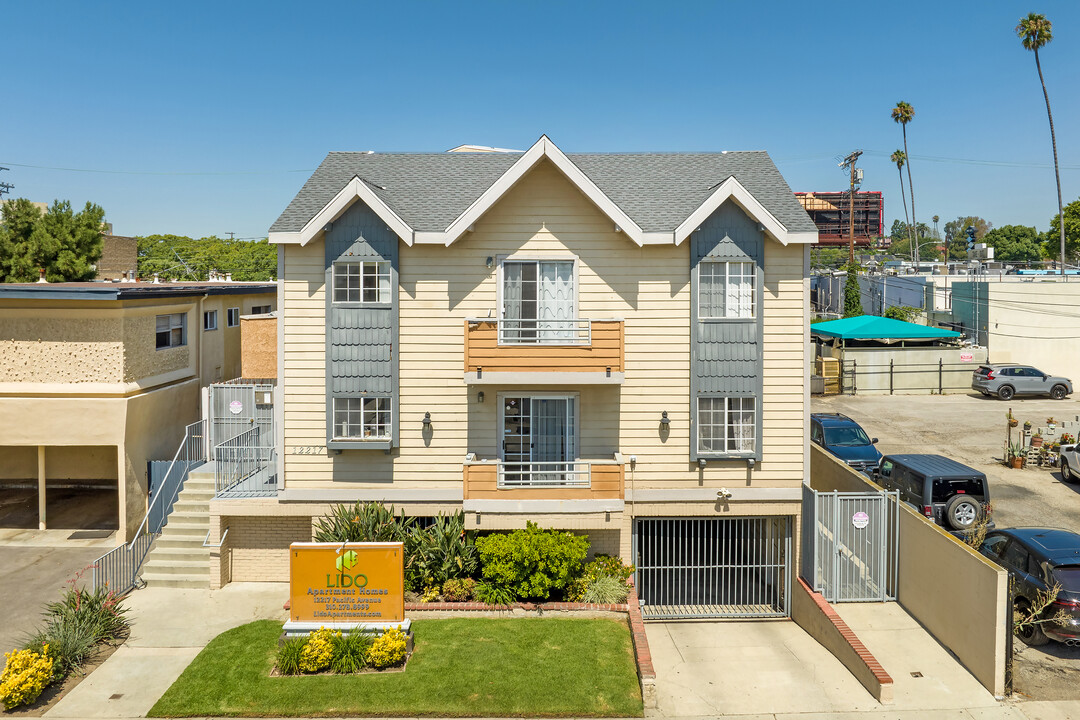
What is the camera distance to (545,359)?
16.1m

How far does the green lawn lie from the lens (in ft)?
39.4

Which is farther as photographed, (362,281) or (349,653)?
(362,281)

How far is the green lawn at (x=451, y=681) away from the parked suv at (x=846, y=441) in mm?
12495

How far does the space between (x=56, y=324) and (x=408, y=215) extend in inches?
399

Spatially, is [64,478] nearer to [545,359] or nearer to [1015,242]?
[545,359]

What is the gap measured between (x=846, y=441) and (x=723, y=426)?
9.73 meters

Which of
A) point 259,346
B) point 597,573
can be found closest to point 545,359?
point 597,573

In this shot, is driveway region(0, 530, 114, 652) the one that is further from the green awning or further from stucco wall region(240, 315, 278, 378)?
the green awning

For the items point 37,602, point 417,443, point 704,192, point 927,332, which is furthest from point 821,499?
point 927,332

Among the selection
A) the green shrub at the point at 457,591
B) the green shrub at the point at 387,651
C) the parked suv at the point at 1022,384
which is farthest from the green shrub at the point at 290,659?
the parked suv at the point at 1022,384

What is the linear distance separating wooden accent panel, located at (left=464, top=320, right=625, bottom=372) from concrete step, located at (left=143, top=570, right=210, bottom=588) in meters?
7.71

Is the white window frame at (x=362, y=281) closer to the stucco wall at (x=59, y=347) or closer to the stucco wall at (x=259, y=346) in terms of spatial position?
the stucco wall at (x=259, y=346)

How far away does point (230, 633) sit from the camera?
14602 mm

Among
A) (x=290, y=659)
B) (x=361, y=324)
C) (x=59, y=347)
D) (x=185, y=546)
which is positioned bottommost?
(x=290, y=659)
